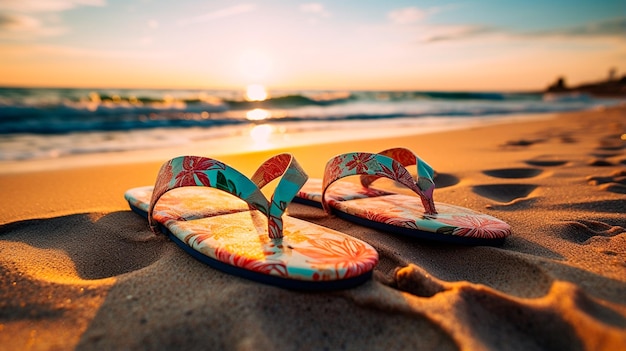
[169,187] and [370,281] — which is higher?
[169,187]

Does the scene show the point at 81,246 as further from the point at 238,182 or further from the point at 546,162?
the point at 546,162

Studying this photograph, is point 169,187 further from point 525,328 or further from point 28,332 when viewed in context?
point 525,328

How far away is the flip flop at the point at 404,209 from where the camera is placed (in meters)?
1.87

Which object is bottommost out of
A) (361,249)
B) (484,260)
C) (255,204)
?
(484,260)

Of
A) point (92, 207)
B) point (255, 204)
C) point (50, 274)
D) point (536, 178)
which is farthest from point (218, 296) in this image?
point (536, 178)

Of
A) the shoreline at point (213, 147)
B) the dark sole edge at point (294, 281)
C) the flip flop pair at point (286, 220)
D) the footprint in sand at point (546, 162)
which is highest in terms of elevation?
the flip flop pair at point (286, 220)

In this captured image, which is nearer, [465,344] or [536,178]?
[465,344]

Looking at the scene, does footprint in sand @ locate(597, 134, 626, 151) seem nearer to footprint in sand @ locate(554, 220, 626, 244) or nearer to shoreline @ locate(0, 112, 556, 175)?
footprint in sand @ locate(554, 220, 626, 244)

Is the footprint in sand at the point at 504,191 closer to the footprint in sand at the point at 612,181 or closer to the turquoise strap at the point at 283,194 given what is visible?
the footprint in sand at the point at 612,181

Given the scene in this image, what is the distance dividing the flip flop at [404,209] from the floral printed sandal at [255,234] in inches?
14.4

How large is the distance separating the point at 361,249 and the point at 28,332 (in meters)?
1.10

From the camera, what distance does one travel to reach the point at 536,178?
323cm

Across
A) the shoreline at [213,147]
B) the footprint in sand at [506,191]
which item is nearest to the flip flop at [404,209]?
the footprint in sand at [506,191]

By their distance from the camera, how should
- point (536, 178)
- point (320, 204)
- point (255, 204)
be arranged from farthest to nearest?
point (536, 178) → point (320, 204) → point (255, 204)
